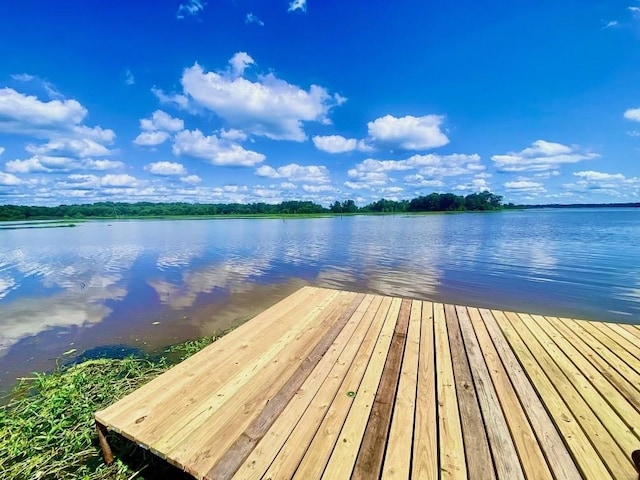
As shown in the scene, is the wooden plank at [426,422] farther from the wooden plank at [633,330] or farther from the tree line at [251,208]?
the tree line at [251,208]

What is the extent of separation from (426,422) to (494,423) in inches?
19.4

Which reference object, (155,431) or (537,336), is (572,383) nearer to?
(537,336)

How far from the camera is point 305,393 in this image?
96.2 inches

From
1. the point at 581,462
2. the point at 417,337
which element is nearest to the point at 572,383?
the point at 581,462

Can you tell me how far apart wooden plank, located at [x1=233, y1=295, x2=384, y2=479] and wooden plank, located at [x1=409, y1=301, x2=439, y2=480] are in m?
0.68

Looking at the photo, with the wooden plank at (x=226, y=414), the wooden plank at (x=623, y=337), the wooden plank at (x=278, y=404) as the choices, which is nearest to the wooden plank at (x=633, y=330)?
the wooden plank at (x=623, y=337)

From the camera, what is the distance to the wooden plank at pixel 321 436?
1.70 metres

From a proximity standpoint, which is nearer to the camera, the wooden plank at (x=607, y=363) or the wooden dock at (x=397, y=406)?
the wooden dock at (x=397, y=406)

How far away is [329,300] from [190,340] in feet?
9.21

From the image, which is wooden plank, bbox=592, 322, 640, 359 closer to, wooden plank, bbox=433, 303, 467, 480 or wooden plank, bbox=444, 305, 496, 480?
wooden plank, bbox=444, 305, 496, 480

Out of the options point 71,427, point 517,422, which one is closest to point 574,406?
point 517,422

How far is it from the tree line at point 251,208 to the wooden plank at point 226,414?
3810 inches

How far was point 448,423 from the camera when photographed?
2064 millimetres

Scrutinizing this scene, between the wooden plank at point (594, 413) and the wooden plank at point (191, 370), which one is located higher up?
the wooden plank at point (594, 413)
